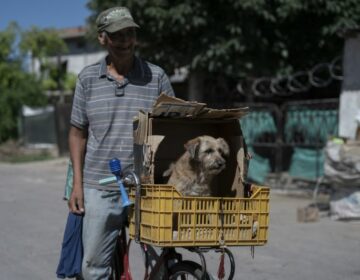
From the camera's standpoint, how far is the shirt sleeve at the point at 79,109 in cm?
396

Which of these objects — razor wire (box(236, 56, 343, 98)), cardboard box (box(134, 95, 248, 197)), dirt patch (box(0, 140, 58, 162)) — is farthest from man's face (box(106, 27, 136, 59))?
dirt patch (box(0, 140, 58, 162))

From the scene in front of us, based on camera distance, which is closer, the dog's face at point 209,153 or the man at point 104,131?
the dog's face at point 209,153

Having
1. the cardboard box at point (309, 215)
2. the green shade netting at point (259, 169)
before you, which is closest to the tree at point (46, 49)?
the green shade netting at point (259, 169)

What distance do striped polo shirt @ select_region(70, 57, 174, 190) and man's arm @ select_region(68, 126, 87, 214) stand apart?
0.15 feet

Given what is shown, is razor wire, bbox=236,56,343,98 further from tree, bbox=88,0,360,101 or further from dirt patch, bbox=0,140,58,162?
dirt patch, bbox=0,140,58,162

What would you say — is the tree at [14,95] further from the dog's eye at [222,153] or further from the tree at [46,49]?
the dog's eye at [222,153]

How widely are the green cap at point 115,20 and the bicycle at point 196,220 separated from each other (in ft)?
2.87

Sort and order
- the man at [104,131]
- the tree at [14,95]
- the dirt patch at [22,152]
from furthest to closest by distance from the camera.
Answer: the tree at [14,95] → the dirt patch at [22,152] → the man at [104,131]

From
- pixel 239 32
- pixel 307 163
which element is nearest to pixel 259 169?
pixel 307 163

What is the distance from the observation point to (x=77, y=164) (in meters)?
4.01

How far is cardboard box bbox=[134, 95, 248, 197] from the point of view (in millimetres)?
3598

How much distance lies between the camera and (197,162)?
145 inches

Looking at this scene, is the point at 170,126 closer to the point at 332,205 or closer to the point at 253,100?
the point at 332,205

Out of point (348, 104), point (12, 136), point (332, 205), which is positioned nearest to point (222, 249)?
point (332, 205)
